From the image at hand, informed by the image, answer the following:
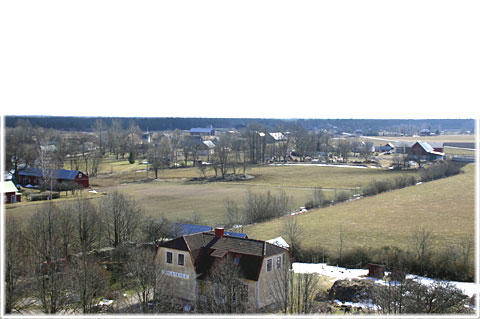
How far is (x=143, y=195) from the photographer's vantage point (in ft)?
157

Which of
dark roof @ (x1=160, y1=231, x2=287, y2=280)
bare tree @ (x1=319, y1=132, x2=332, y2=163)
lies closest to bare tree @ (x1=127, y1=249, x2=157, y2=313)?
dark roof @ (x1=160, y1=231, x2=287, y2=280)

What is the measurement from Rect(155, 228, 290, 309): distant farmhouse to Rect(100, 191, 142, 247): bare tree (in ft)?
26.2

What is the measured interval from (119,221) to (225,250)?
1025 centimetres

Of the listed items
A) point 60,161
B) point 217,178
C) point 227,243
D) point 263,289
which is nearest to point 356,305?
point 263,289

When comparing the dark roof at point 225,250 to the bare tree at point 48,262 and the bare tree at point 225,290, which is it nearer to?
the bare tree at point 225,290

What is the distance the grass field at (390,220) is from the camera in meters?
29.8

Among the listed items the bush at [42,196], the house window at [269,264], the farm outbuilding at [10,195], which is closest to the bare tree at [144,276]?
the house window at [269,264]

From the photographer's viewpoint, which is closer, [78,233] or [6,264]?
[6,264]

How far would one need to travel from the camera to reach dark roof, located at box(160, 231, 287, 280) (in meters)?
18.1

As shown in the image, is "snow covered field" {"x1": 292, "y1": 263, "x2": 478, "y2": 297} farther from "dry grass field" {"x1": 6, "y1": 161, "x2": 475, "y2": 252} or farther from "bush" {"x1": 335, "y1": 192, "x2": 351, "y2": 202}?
"bush" {"x1": 335, "y1": 192, "x2": 351, "y2": 202}

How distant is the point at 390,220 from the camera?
35.6 meters

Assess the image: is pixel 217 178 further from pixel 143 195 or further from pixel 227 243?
pixel 227 243

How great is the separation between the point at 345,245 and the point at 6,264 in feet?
60.5

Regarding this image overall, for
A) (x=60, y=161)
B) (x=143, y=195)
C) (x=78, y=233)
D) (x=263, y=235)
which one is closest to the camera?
(x=78, y=233)
